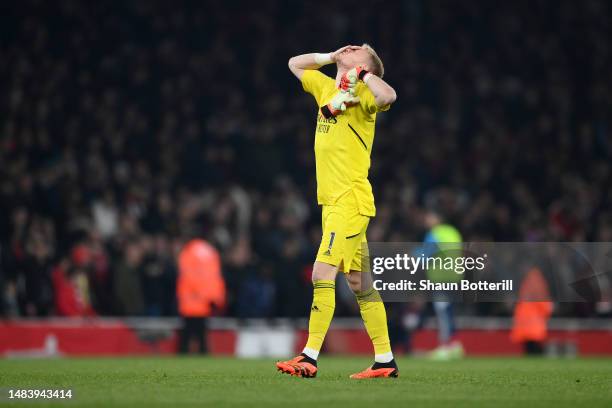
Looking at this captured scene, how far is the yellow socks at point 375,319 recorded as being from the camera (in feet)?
31.5

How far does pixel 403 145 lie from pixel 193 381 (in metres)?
15.8

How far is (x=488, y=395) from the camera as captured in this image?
326 inches

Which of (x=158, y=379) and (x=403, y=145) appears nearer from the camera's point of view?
(x=158, y=379)

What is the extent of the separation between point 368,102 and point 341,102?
0.22 meters

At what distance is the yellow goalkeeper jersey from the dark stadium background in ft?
32.1

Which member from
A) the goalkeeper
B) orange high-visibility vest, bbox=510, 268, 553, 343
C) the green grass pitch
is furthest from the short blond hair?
orange high-visibility vest, bbox=510, 268, 553, 343

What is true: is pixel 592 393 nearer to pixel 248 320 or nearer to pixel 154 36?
pixel 248 320

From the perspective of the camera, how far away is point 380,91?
9.10m

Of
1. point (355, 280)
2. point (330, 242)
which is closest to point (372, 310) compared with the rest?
point (355, 280)

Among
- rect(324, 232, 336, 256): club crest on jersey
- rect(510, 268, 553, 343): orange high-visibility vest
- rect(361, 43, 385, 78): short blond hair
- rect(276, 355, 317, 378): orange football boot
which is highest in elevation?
rect(361, 43, 385, 78): short blond hair

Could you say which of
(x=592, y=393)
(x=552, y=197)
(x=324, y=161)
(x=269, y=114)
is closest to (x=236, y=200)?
(x=269, y=114)

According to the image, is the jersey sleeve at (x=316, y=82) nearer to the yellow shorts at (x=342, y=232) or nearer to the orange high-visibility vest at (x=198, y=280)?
the yellow shorts at (x=342, y=232)

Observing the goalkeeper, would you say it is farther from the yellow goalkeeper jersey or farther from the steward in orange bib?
the steward in orange bib

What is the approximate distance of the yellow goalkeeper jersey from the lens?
9.43 m
